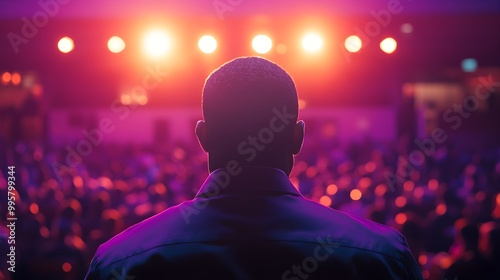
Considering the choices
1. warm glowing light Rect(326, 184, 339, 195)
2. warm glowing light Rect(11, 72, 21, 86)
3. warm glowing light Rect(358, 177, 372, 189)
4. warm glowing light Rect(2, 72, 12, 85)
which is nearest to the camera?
warm glowing light Rect(326, 184, 339, 195)

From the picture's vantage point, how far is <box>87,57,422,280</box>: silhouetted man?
1.13 meters

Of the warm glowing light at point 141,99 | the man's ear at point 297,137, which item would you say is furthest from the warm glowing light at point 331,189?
the warm glowing light at point 141,99

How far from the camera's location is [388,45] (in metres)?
9.88

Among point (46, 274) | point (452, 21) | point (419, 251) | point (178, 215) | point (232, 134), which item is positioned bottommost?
point (419, 251)

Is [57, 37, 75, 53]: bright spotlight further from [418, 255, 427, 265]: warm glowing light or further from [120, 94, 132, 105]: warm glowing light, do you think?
[418, 255, 427, 265]: warm glowing light

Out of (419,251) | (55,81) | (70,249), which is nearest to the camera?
(70,249)

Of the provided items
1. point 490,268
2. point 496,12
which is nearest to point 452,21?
point 496,12

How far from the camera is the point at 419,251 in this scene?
16.4 feet

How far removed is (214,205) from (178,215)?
0.08 m

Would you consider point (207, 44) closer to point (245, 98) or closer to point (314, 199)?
Answer: point (314, 199)

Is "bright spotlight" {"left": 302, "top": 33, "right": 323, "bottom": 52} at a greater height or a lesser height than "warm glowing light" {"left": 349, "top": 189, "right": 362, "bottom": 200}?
greater

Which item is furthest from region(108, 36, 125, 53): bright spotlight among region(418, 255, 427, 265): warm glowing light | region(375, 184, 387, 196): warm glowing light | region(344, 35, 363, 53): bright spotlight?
region(418, 255, 427, 265): warm glowing light

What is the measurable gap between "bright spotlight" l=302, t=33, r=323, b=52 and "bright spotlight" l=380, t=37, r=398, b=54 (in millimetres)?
1095

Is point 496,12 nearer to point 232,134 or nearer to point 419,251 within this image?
point 419,251
